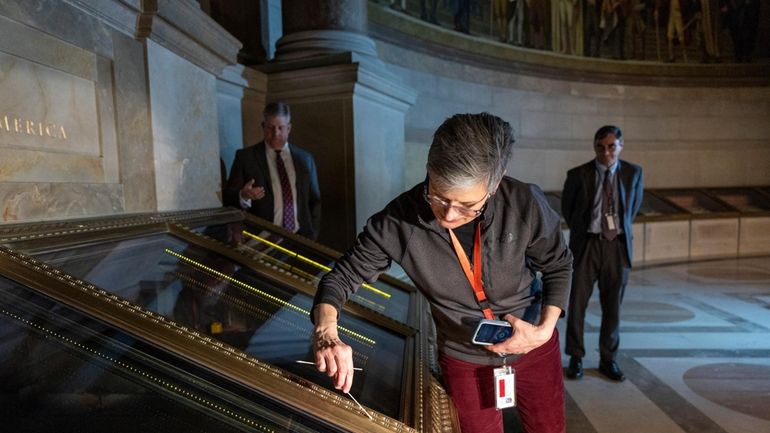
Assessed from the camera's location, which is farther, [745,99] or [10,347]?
[745,99]

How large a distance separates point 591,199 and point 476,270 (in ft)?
7.63

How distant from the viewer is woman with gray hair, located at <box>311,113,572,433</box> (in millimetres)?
1361

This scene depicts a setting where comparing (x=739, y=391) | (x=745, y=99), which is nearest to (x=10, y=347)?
(x=739, y=391)

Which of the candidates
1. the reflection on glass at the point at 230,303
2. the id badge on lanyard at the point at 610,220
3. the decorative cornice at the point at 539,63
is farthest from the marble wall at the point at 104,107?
the decorative cornice at the point at 539,63

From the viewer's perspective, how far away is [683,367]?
3467 mm

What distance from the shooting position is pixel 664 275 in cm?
698

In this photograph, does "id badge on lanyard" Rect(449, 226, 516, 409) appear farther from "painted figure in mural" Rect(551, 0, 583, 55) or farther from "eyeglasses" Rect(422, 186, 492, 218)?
"painted figure in mural" Rect(551, 0, 583, 55)

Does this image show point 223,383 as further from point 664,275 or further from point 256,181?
point 664,275

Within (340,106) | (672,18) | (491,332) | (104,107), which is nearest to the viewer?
(491,332)

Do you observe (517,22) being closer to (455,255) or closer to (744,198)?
(744,198)

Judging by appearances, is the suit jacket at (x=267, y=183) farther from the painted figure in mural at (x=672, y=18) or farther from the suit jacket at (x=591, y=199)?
the painted figure in mural at (x=672, y=18)

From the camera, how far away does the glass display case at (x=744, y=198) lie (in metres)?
9.09

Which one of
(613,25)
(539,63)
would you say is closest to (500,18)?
(539,63)

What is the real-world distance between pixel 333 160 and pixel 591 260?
224 cm
